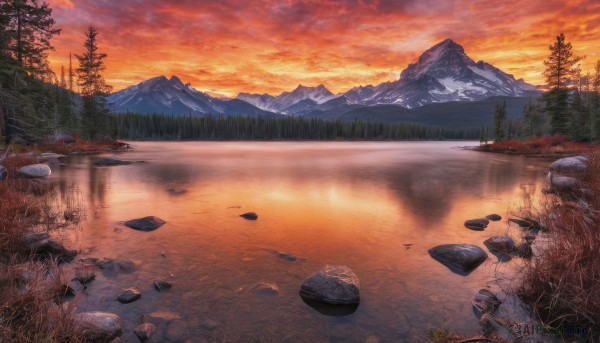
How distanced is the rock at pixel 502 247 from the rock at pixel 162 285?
28.6 feet

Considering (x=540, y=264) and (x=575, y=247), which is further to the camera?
(x=540, y=264)

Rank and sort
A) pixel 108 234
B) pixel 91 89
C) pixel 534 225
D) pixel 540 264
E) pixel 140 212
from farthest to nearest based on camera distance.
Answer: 1. pixel 91 89
2. pixel 140 212
3. pixel 534 225
4. pixel 108 234
5. pixel 540 264

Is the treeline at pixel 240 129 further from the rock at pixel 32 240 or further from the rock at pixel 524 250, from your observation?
the rock at pixel 524 250

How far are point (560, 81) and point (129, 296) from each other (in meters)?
67.9

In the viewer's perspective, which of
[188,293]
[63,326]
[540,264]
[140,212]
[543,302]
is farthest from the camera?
[140,212]

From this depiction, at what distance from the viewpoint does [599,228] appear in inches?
253

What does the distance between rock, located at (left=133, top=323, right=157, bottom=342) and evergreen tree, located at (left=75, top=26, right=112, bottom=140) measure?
63.6 m

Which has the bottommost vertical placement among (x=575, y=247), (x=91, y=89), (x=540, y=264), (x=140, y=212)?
(x=140, y=212)

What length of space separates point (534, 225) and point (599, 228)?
6.03 metres

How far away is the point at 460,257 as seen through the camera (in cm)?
868

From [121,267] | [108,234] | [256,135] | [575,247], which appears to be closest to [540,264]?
[575,247]

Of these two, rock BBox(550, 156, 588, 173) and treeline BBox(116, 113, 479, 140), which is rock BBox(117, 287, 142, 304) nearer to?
rock BBox(550, 156, 588, 173)

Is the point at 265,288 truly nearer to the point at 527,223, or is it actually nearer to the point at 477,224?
the point at 477,224

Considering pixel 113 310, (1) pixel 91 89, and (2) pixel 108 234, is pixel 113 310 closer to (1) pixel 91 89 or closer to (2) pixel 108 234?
(2) pixel 108 234
